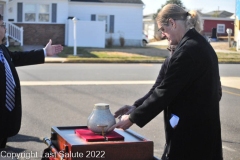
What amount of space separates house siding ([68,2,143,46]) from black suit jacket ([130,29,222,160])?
31.8 m

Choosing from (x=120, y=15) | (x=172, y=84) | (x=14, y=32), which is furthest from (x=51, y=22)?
(x=172, y=84)

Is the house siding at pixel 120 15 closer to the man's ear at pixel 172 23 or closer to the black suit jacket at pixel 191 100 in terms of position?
the man's ear at pixel 172 23

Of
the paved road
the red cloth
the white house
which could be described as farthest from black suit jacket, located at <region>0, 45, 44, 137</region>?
the white house

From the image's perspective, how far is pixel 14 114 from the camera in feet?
14.2

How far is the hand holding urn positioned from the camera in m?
3.71

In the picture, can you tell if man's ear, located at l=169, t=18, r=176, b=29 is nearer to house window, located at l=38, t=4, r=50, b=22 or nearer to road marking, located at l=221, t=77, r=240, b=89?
road marking, located at l=221, t=77, r=240, b=89

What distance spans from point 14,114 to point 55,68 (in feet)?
49.3

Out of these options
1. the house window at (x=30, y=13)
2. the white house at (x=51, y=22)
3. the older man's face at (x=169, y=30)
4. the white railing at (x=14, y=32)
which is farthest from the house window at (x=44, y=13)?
the older man's face at (x=169, y=30)

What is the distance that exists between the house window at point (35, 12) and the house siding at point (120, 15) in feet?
8.50

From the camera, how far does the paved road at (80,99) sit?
7.61 m

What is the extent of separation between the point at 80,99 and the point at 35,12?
2210cm

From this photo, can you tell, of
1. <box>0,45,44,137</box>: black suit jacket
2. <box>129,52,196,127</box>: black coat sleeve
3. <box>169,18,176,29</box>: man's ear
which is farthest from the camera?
<box>0,45,44,137</box>: black suit jacket

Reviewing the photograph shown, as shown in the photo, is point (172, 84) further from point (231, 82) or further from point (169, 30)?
point (231, 82)

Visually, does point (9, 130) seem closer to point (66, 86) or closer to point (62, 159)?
point (62, 159)
